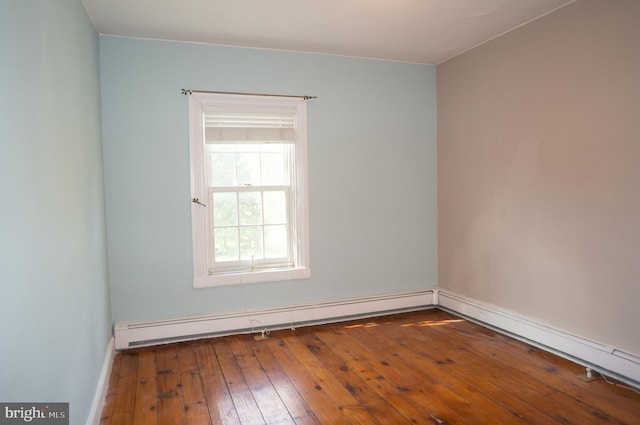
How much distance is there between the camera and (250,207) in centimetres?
408

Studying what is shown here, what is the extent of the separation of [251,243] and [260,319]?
69 cm

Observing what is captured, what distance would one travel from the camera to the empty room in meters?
2.47

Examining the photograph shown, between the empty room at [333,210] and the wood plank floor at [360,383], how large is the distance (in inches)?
0.8

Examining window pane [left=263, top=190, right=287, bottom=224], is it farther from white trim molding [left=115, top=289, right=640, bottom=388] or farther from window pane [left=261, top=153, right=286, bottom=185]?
white trim molding [left=115, top=289, right=640, bottom=388]

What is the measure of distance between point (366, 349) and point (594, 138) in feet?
7.36

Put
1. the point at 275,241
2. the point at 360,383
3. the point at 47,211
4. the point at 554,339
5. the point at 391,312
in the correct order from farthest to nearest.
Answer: the point at 391,312
the point at 275,241
the point at 554,339
the point at 360,383
the point at 47,211

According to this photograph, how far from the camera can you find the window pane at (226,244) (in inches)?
157

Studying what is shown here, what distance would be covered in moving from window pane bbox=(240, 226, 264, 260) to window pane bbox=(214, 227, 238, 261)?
0.20 feet

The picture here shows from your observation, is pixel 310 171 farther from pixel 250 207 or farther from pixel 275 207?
pixel 250 207

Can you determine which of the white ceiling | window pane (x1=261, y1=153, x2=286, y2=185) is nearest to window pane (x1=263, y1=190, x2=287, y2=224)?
window pane (x1=261, y1=153, x2=286, y2=185)

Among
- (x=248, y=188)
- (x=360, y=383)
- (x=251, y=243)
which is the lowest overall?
(x=360, y=383)

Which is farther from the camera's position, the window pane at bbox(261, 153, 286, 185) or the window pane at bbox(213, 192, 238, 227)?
the window pane at bbox(261, 153, 286, 185)

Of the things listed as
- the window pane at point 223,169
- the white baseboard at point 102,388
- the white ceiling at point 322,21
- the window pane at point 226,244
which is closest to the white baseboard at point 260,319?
the white baseboard at point 102,388

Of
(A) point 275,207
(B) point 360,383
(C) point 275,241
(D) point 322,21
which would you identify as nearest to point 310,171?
(A) point 275,207
